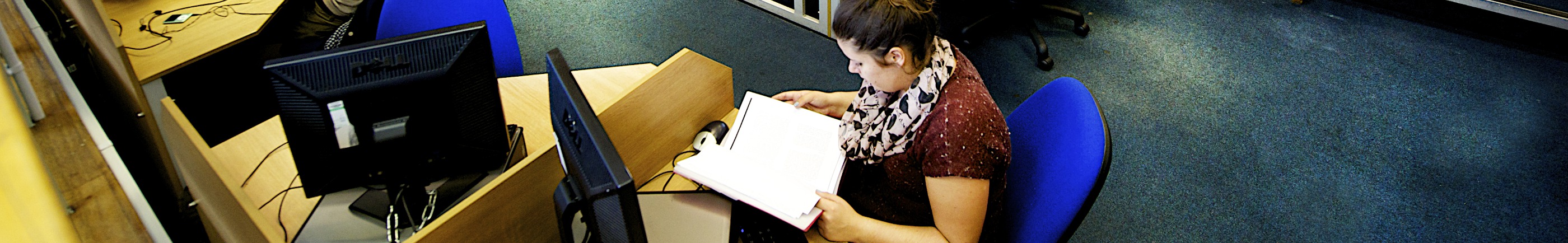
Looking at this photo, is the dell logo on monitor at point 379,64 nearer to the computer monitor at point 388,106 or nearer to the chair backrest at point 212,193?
the computer monitor at point 388,106

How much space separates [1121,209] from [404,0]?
A: 1974 millimetres

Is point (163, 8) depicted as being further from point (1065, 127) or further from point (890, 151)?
point (1065, 127)

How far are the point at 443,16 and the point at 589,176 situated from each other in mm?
1216

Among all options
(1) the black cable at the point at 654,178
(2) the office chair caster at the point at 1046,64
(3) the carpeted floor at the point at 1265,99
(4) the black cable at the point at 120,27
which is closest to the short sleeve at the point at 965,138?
(1) the black cable at the point at 654,178

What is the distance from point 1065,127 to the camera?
118 centimetres

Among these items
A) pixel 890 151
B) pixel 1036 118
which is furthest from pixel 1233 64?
pixel 890 151

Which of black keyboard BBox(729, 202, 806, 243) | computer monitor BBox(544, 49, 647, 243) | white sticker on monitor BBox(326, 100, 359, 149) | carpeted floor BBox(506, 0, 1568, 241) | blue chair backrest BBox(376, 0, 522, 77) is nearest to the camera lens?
computer monitor BBox(544, 49, 647, 243)

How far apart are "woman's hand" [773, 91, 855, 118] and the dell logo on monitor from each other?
0.70 metres

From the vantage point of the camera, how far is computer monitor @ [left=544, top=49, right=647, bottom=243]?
0.80 metres

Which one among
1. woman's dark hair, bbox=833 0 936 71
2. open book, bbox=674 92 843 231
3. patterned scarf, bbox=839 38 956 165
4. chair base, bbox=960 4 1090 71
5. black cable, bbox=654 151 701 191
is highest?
woman's dark hair, bbox=833 0 936 71

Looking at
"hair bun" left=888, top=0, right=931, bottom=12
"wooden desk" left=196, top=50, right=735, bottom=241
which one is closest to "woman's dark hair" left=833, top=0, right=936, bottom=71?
"hair bun" left=888, top=0, right=931, bottom=12

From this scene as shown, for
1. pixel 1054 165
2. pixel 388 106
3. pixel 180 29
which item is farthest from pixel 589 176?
pixel 180 29

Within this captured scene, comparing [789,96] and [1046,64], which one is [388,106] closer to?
[789,96]

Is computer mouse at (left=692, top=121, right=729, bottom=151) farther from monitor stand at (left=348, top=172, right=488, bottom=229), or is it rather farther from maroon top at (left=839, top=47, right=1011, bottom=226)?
monitor stand at (left=348, top=172, right=488, bottom=229)
